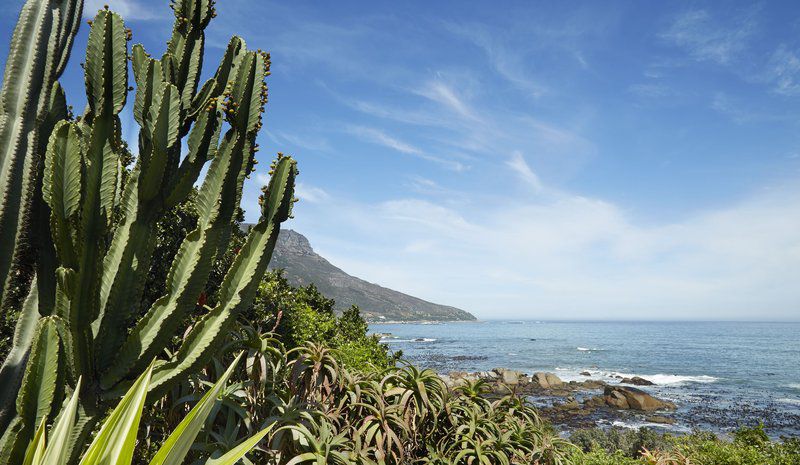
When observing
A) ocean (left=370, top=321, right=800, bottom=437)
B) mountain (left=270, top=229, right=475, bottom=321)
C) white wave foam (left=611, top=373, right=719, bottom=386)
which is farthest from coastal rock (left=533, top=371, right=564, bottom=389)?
mountain (left=270, top=229, right=475, bottom=321)

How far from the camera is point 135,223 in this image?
7.93 ft

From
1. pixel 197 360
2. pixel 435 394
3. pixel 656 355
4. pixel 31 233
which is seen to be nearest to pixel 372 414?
pixel 435 394

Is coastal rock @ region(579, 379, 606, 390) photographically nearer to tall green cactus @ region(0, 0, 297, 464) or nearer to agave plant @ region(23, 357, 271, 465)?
tall green cactus @ region(0, 0, 297, 464)

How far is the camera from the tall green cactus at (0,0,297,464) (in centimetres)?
→ 211

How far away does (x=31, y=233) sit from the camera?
258cm

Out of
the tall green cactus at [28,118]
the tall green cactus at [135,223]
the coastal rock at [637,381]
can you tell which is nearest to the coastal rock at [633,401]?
the coastal rock at [637,381]

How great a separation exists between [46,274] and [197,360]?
0.93 metres

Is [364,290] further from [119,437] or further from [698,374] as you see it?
[119,437]

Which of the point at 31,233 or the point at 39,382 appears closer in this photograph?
the point at 39,382

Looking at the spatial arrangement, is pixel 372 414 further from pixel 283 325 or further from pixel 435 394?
pixel 283 325

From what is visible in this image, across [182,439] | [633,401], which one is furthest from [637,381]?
[182,439]

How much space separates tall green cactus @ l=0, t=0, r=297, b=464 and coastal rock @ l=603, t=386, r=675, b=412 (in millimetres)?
28101

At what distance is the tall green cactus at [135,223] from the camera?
6.91 ft

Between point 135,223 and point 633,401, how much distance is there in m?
28.8
